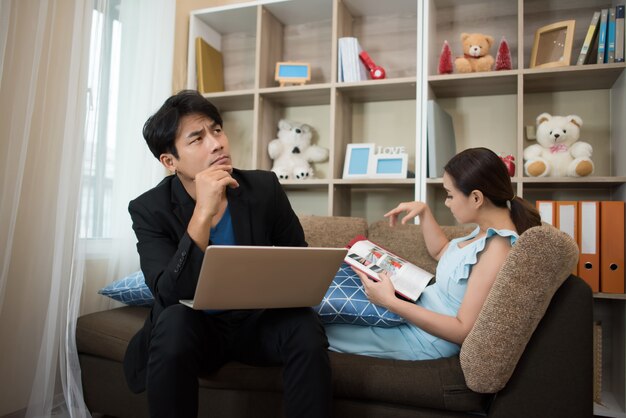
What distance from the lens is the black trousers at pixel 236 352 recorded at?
3.51ft

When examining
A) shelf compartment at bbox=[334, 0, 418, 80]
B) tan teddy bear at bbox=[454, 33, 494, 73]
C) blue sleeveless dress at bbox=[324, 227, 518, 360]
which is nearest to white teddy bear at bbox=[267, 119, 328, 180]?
shelf compartment at bbox=[334, 0, 418, 80]

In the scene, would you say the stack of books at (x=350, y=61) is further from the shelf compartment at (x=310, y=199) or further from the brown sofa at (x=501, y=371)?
the brown sofa at (x=501, y=371)

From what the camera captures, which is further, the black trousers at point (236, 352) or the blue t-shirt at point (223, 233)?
the blue t-shirt at point (223, 233)

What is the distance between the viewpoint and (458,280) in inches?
50.0

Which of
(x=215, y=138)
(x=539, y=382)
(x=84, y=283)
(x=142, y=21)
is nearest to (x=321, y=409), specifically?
(x=539, y=382)

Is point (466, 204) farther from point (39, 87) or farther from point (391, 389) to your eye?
point (39, 87)

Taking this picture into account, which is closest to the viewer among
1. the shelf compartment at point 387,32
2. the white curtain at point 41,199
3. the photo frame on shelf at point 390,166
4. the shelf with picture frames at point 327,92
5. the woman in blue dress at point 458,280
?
the woman in blue dress at point 458,280

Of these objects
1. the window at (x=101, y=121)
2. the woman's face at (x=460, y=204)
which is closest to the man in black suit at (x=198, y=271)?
the woman's face at (x=460, y=204)

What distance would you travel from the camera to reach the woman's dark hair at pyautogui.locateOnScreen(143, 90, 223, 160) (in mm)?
1349

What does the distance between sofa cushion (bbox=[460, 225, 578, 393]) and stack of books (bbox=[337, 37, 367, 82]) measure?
1496mm

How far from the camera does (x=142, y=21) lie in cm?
219

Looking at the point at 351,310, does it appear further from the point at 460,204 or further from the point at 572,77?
the point at 572,77

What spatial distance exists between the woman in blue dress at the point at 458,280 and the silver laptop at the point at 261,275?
29 cm

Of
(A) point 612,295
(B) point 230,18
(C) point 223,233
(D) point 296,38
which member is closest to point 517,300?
(C) point 223,233
